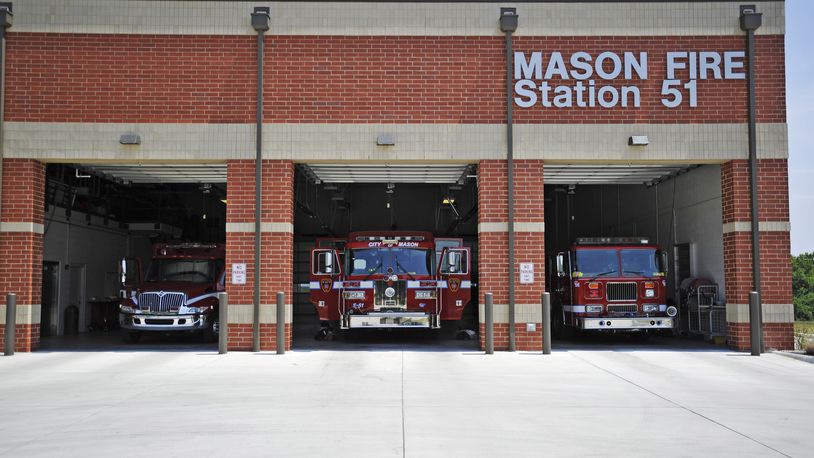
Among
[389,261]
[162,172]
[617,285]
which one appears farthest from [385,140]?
[617,285]

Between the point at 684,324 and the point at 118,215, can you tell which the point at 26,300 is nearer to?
the point at 118,215

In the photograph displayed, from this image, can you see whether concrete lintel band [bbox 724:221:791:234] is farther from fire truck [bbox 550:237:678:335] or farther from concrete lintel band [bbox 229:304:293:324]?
concrete lintel band [bbox 229:304:293:324]

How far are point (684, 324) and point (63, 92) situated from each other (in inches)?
609

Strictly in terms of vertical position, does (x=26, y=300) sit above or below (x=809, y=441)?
above

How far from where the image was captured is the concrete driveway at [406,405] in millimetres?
6812

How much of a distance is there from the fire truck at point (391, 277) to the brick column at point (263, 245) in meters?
2.13

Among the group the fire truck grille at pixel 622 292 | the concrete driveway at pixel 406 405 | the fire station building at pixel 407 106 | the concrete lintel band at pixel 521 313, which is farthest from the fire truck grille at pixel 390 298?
the fire truck grille at pixel 622 292

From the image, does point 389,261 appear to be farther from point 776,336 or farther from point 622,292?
point 776,336

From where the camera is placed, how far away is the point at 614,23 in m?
15.1

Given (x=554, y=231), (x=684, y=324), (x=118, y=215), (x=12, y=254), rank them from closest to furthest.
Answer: (x=12, y=254) → (x=684, y=324) → (x=118, y=215) → (x=554, y=231)

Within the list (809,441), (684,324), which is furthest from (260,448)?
(684,324)

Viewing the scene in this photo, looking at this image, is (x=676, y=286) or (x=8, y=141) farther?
(x=676, y=286)

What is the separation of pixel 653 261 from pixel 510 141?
16.6 feet

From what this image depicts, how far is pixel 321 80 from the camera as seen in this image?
15.0 meters
